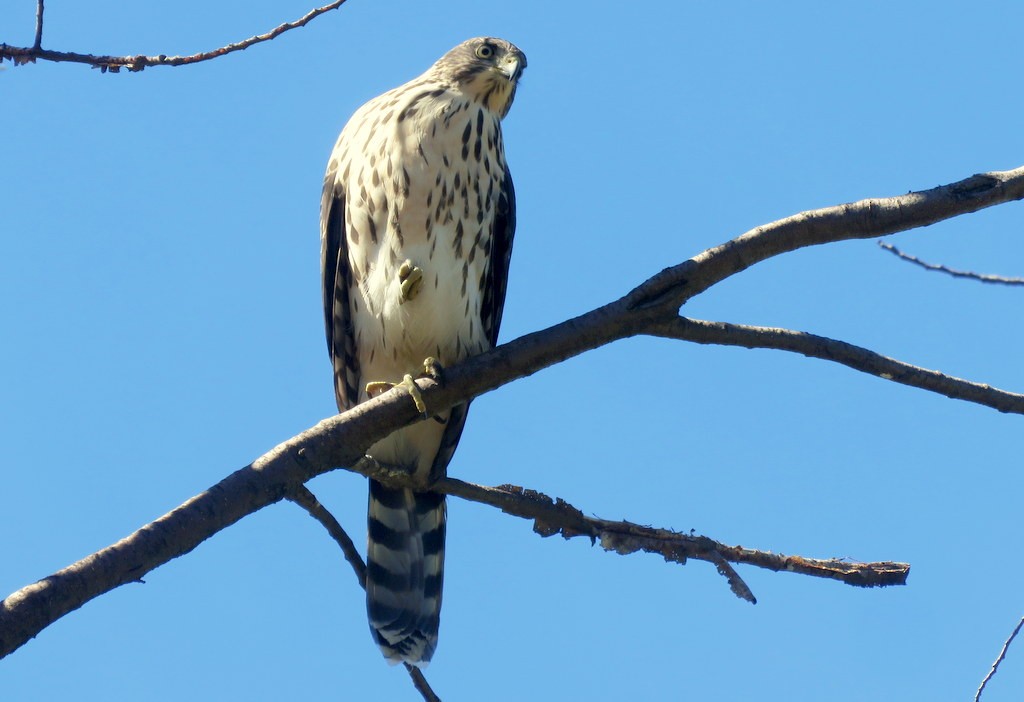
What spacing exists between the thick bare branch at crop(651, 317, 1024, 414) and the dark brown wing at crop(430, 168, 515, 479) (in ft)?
5.53

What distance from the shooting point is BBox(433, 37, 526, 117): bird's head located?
515 cm

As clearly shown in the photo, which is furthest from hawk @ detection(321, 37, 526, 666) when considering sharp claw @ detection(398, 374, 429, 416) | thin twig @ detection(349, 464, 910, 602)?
sharp claw @ detection(398, 374, 429, 416)

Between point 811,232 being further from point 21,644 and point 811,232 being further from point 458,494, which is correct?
point 21,644

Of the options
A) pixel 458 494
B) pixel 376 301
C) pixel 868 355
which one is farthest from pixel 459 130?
pixel 868 355

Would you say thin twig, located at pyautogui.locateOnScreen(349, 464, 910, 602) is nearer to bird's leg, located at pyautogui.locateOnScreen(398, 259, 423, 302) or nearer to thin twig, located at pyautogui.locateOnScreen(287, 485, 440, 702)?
thin twig, located at pyautogui.locateOnScreen(287, 485, 440, 702)

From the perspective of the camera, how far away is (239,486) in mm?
2855

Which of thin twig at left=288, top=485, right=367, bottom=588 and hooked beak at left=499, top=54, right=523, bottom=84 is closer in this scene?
thin twig at left=288, top=485, right=367, bottom=588

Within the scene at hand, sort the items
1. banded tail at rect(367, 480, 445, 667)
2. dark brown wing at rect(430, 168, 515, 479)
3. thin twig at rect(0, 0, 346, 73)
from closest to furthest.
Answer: thin twig at rect(0, 0, 346, 73)
banded tail at rect(367, 480, 445, 667)
dark brown wing at rect(430, 168, 515, 479)

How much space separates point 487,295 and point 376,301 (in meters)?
0.51

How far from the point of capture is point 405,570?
479 cm

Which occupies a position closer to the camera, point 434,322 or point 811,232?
point 811,232

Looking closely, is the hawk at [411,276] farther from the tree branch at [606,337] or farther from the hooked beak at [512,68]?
the tree branch at [606,337]

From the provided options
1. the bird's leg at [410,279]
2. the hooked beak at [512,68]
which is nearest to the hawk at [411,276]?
the bird's leg at [410,279]

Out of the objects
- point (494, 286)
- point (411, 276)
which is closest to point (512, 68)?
point (494, 286)
